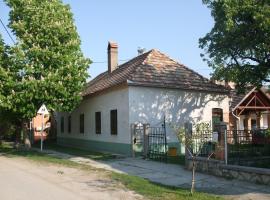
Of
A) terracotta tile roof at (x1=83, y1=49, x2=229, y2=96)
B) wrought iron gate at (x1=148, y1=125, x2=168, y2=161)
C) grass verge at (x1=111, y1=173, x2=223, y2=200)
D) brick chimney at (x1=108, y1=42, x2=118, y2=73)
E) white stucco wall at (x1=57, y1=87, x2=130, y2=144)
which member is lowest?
grass verge at (x1=111, y1=173, x2=223, y2=200)

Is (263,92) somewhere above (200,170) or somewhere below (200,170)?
above

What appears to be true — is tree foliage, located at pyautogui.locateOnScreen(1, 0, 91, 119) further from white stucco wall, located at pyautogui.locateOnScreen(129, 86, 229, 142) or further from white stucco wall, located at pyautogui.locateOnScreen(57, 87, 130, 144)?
white stucco wall, located at pyautogui.locateOnScreen(129, 86, 229, 142)

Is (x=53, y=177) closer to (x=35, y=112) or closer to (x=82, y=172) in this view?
(x=82, y=172)

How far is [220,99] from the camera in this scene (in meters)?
24.7

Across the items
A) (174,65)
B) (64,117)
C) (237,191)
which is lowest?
(237,191)

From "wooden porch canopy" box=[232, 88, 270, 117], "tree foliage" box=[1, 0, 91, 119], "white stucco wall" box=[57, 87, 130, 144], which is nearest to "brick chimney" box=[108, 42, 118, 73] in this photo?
"white stucco wall" box=[57, 87, 130, 144]

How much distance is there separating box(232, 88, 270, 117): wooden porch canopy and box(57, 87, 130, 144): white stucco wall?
9.40 m

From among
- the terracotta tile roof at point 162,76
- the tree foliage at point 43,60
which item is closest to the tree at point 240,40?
the terracotta tile roof at point 162,76

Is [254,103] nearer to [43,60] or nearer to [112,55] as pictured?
Answer: [112,55]

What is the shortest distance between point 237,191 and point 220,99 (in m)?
14.3

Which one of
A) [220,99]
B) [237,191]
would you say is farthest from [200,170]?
[220,99]

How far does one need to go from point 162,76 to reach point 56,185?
12354 mm

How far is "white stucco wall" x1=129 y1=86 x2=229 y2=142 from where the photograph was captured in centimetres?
2177

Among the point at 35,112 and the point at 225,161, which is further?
the point at 35,112
